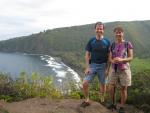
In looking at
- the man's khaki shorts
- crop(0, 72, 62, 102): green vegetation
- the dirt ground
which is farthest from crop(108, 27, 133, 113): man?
crop(0, 72, 62, 102): green vegetation

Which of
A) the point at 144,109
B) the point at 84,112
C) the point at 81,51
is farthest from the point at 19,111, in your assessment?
the point at 81,51

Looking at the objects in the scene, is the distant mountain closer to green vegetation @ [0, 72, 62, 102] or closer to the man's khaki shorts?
green vegetation @ [0, 72, 62, 102]

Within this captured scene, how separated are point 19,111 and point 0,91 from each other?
9.38ft

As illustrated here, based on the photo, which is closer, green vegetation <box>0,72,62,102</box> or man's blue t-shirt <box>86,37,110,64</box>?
man's blue t-shirt <box>86,37,110,64</box>

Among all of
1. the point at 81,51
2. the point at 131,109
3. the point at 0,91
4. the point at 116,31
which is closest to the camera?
A: the point at 116,31

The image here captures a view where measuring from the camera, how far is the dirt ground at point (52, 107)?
10.5 metres

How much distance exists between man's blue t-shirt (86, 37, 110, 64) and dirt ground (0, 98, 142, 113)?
130 cm

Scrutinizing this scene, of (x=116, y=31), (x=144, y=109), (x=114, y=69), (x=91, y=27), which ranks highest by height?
(x=91, y=27)

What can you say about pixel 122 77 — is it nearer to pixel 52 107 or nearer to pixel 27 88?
pixel 52 107

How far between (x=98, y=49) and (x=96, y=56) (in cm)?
22

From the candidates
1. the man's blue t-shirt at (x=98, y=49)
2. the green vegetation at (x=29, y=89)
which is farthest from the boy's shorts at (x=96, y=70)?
the green vegetation at (x=29, y=89)

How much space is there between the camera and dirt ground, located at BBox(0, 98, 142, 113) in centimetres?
1048

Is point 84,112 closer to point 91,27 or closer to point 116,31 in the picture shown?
point 116,31

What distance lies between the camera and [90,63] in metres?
10.7
